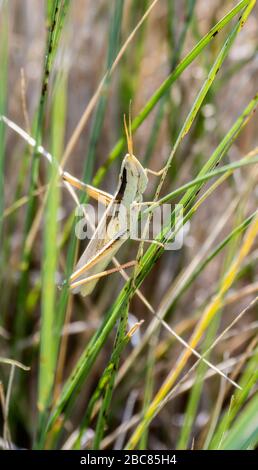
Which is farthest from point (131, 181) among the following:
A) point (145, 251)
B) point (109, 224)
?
point (145, 251)

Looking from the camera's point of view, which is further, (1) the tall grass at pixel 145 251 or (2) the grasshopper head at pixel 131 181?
(1) the tall grass at pixel 145 251

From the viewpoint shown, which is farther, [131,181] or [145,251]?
[145,251]

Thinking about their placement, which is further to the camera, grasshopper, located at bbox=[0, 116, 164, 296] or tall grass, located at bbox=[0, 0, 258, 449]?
tall grass, located at bbox=[0, 0, 258, 449]

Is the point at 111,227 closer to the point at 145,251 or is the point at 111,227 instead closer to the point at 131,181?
the point at 131,181

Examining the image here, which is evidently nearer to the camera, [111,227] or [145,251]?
[111,227]

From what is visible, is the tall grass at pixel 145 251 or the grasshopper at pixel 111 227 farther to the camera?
the tall grass at pixel 145 251

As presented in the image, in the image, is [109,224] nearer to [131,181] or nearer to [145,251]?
[131,181]

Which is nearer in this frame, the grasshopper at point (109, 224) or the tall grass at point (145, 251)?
the grasshopper at point (109, 224)

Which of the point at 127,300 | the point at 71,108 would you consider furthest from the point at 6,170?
the point at 127,300
